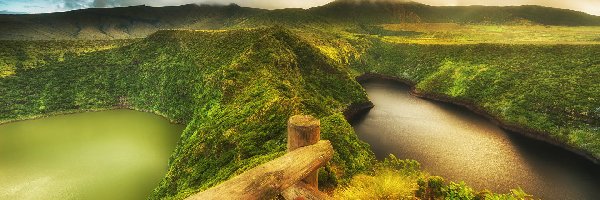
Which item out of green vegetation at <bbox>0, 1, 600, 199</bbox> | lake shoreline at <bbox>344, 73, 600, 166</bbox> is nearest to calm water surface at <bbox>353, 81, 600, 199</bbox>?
lake shoreline at <bbox>344, 73, 600, 166</bbox>

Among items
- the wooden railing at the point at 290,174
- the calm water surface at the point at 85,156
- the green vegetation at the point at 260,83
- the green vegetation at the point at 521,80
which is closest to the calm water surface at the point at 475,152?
the green vegetation at the point at 521,80

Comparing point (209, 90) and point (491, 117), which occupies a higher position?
point (209, 90)

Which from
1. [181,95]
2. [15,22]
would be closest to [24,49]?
[181,95]

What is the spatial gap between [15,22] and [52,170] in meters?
211

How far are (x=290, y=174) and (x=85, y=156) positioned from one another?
154 feet

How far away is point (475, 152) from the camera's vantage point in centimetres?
4394

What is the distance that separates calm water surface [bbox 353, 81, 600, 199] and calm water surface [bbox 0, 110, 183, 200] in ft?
87.7

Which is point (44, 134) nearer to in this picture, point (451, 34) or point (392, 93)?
point (392, 93)

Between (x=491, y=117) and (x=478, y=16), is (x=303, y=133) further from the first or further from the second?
(x=478, y=16)

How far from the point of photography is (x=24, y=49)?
3071 inches

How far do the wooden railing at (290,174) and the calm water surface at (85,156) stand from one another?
3170 centimetres

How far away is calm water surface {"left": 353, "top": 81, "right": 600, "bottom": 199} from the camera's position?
3659 cm

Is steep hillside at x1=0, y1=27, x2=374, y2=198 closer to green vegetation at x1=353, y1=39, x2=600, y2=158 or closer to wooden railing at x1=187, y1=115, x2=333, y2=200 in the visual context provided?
wooden railing at x1=187, y1=115, x2=333, y2=200

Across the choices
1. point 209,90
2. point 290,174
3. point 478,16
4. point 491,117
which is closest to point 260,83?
point 209,90
